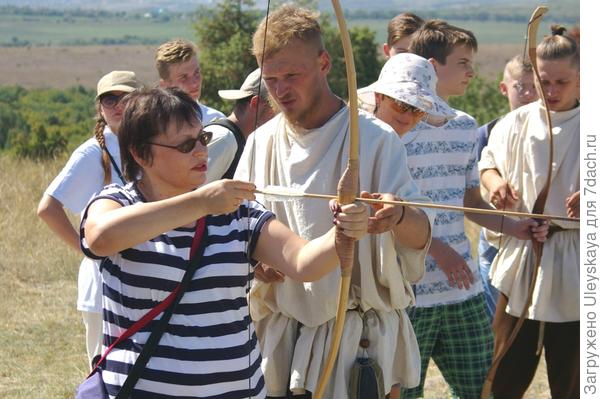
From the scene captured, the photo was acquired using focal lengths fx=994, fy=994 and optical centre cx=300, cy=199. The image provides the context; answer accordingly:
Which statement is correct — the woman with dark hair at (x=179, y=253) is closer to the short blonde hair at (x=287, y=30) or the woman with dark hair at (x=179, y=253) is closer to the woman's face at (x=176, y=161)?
the woman's face at (x=176, y=161)

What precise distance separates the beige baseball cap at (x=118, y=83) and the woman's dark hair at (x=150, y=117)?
1.57 metres

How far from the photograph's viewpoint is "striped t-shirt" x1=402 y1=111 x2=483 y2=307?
12.1 ft

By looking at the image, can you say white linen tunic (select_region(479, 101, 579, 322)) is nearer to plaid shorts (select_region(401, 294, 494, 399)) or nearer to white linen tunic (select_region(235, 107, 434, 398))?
plaid shorts (select_region(401, 294, 494, 399))

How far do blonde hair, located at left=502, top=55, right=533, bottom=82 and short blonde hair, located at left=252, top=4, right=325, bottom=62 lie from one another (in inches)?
98.3

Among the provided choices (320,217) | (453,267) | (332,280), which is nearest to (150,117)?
(320,217)

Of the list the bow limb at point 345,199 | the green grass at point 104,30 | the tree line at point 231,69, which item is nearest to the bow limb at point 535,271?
the bow limb at point 345,199

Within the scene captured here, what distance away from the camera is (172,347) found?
2408 millimetres

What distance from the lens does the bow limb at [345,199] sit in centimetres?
247

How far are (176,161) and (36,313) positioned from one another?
418 cm

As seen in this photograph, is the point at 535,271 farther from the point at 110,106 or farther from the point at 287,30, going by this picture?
the point at 110,106

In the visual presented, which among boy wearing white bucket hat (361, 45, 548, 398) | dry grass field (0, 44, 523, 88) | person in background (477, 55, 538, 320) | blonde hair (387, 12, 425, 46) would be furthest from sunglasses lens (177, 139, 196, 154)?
Result: dry grass field (0, 44, 523, 88)

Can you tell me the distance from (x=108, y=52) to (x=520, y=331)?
38.7 metres

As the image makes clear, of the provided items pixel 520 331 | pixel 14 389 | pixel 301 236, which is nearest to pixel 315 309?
pixel 301 236
